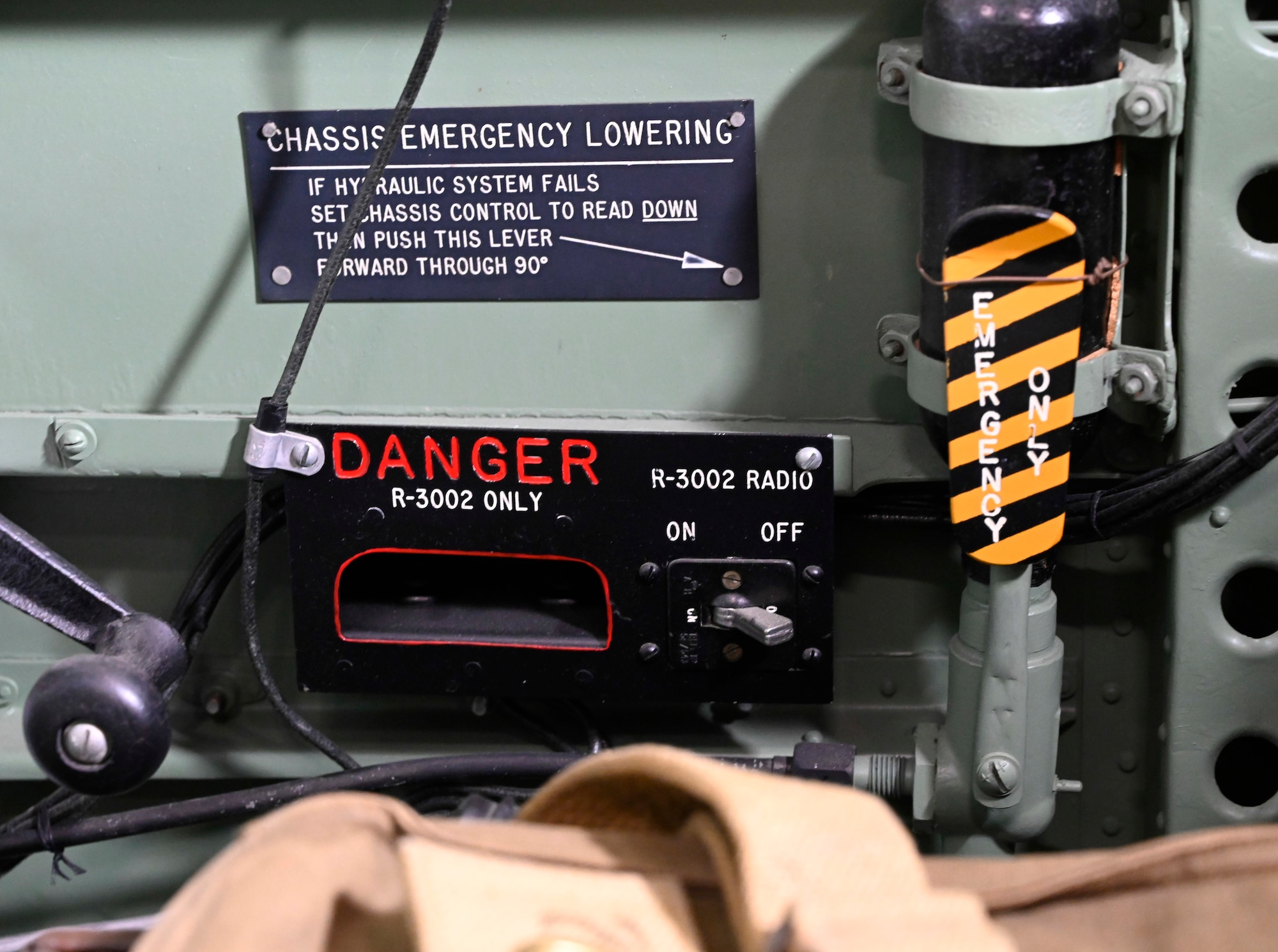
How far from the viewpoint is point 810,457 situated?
1.29 metres

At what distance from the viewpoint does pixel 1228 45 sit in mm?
1143

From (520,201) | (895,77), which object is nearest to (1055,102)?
(895,77)

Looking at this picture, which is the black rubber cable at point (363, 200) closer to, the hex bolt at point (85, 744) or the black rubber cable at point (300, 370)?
the black rubber cable at point (300, 370)

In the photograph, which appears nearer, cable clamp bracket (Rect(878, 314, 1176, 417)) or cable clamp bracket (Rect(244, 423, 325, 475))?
cable clamp bracket (Rect(878, 314, 1176, 417))

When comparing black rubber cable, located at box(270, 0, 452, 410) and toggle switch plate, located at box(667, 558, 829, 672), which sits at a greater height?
black rubber cable, located at box(270, 0, 452, 410)

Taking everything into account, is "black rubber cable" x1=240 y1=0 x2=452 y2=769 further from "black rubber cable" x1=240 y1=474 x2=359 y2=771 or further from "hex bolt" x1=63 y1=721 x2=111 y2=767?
"hex bolt" x1=63 y1=721 x2=111 y2=767

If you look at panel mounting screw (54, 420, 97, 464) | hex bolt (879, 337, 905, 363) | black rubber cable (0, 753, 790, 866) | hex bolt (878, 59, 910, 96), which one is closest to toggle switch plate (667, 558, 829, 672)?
black rubber cable (0, 753, 790, 866)

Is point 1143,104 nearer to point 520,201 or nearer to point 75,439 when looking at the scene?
point 520,201

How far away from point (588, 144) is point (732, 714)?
0.62 metres

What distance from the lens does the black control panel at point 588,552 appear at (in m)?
1.31

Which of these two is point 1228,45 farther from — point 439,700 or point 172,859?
point 172,859

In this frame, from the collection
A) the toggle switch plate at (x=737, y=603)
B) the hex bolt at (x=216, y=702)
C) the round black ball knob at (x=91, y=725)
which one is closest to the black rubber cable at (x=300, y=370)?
the hex bolt at (x=216, y=702)

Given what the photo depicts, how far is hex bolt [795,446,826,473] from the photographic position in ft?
4.24

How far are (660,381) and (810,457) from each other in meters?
0.18
